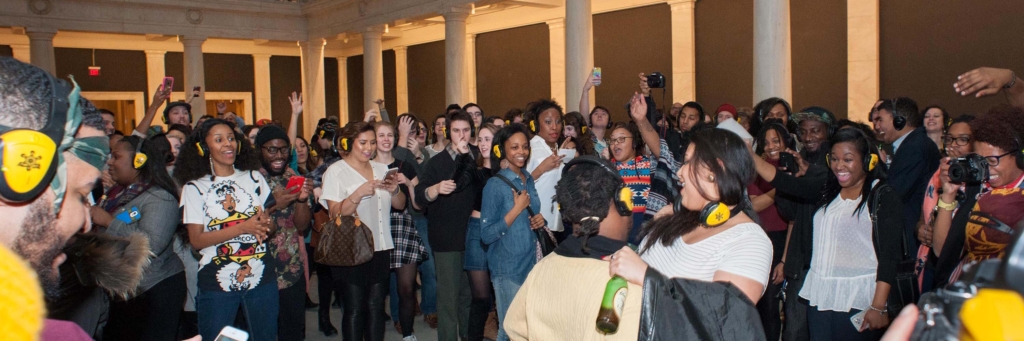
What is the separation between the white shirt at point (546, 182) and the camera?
17.8 ft

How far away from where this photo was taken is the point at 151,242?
405cm

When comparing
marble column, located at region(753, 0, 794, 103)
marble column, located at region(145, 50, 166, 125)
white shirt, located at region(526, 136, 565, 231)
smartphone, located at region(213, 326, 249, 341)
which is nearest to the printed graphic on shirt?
white shirt, located at region(526, 136, 565, 231)

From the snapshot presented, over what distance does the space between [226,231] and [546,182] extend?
255 centimetres

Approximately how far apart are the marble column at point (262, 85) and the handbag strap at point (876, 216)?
81.5 feet

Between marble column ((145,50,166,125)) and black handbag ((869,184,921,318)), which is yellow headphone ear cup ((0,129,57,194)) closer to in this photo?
black handbag ((869,184,921,318))

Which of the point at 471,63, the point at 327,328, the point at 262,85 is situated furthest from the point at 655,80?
the point at 262,85

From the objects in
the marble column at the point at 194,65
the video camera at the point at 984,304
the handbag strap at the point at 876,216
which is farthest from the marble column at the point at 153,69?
the video camera at the point at 984,304

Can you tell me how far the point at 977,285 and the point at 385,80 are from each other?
1020 inches

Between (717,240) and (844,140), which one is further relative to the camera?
(844,140)

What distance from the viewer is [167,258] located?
4273mm

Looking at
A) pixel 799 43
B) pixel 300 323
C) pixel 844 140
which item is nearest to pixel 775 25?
pixel 799 43

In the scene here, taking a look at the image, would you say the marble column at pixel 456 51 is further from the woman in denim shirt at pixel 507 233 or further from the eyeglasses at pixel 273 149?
the woman in denim shirt at pixel 507 233

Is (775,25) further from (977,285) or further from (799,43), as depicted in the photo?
(977,285)

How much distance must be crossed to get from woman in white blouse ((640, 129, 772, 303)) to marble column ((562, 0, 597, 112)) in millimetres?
10344
